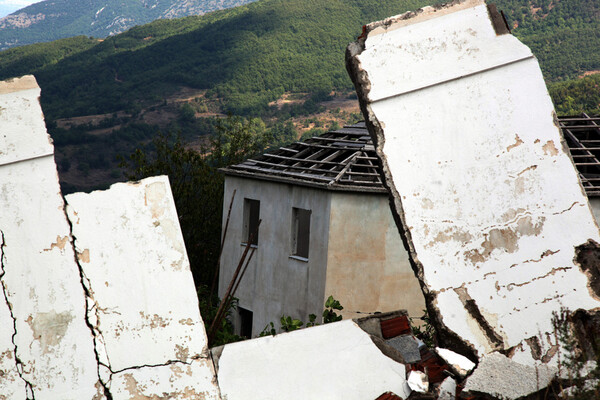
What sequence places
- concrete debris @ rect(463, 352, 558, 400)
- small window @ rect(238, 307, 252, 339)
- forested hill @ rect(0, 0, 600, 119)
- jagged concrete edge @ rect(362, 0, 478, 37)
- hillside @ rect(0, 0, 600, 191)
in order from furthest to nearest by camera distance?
1. forested hill @ rect(0, 0, 600, 119)
2. hillside @ rect(0, 0, 600, 191)
3. small window @ rect(238, 307, 252, 339)
4. jagged concrete edge @ rect(362, 0, 478, 37)
5. concrete debris @ rect(463, 352, 558, 400)

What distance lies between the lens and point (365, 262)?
1370 centimetres

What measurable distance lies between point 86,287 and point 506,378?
316cm

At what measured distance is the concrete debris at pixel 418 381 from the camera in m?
4.87

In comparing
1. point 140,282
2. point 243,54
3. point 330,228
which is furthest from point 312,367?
point 243,54

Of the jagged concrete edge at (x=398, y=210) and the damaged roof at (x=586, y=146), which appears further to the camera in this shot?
the damaged roof at (x=586, y=146)

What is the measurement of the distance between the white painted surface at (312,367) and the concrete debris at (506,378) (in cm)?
58

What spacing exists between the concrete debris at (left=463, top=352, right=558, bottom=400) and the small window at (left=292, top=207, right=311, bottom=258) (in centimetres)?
996

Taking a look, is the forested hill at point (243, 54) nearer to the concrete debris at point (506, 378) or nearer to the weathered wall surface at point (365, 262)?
the weathered wall surface at point (365, 262)

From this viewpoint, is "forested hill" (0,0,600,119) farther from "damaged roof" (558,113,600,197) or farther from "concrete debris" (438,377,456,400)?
"concrete debris" (438,377,456,400)

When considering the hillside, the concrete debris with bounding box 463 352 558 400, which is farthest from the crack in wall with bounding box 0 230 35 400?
the hillside

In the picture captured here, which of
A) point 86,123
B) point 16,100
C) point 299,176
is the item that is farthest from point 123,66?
point 16,100

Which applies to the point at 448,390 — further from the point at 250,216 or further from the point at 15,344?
the point at 250,216

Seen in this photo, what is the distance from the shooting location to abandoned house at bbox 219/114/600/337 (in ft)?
44.4

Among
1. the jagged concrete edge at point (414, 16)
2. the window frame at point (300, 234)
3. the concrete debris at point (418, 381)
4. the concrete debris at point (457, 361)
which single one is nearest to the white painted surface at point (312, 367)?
the concrete debris at point (418, 381)
